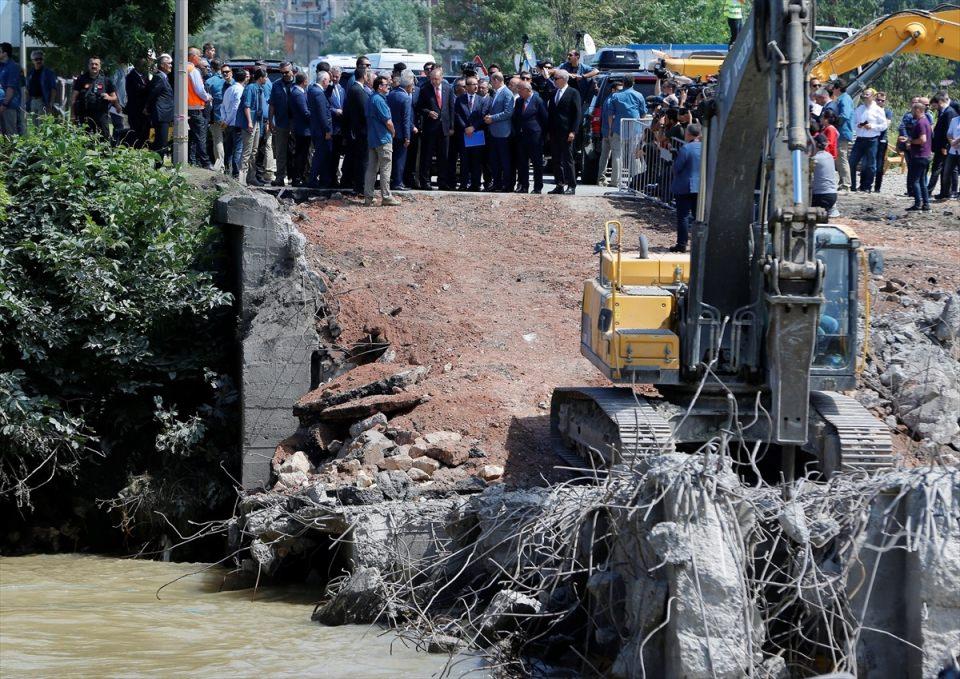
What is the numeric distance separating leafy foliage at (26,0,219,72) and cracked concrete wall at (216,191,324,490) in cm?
588

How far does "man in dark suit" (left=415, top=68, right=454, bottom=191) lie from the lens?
1986cm

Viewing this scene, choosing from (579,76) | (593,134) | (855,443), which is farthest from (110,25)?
(855,443)

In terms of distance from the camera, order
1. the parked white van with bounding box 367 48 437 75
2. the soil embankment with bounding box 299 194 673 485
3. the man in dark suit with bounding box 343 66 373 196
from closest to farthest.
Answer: the soil embankment with bounding box 299 194 673 485
the man in dark suit with bounding box 343 66 373 196
the parked white van with bounding box 367 48 437 75

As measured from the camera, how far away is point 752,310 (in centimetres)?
1045

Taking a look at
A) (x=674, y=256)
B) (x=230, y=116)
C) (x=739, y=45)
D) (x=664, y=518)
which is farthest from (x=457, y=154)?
(x=664, y=518)

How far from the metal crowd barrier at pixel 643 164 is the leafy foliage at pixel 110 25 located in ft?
21.9

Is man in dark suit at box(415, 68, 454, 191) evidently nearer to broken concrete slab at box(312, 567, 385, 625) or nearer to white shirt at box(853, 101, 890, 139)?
A: white shirt at box(853, 101, 890, 139)

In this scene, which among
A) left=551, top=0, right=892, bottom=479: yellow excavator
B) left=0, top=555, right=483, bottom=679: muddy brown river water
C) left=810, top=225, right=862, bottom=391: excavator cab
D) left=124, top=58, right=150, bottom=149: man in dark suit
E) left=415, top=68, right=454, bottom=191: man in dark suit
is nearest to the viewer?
left=551, top=0, right=892, bottom=479: yellow excavator

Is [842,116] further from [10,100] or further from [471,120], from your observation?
[10,100]

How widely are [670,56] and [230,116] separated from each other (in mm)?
13329

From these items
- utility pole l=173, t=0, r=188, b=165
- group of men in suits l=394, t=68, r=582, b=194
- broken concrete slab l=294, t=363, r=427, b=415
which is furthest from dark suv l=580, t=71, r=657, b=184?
broken concrete slab l=294, t=363, r=427, b=415

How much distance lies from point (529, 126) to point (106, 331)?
25.1 feet

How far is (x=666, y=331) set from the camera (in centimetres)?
1084

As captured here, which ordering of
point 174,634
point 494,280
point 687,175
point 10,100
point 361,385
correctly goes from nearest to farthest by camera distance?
point 174,634 < point 361,385 < point 687,175 < point 494,280 < point 10,100
